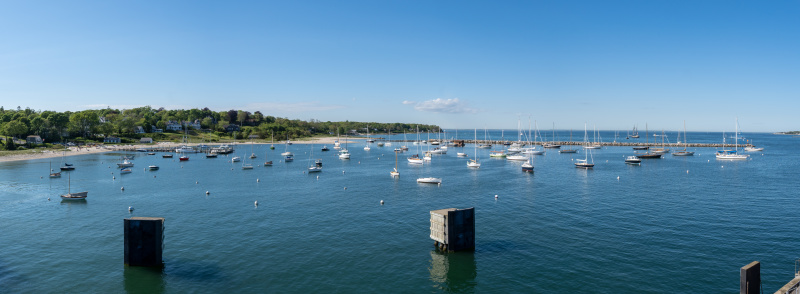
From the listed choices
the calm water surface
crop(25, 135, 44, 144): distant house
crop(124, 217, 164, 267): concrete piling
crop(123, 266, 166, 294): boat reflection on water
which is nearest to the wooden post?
the calm water surface

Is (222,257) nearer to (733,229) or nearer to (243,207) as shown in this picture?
(243,207)

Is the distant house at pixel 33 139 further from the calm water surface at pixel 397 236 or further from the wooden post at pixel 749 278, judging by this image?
the wooden post at pixel 749 278

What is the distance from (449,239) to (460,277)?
4469mm

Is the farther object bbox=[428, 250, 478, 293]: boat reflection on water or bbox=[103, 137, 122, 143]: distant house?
bbox=[103, 137, 122, 143]: distant house

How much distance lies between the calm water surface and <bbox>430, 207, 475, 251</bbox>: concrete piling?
1.12 metres

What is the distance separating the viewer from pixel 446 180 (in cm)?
8619

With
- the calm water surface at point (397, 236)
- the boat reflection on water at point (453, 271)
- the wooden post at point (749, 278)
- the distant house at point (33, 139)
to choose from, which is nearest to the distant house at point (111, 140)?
the distant house at point (33, 139)

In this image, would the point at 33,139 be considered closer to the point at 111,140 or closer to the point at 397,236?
the point at 111,140

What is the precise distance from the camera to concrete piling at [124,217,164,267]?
101 feet

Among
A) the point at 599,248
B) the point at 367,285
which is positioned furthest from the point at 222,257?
the point at 599,248

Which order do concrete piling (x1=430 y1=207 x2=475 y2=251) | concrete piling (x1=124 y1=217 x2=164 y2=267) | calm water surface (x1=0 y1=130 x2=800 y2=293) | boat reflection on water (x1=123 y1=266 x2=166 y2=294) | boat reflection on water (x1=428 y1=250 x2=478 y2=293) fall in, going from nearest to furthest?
boat reflection on water (x1=123 y1=266 x2=166 y2=294), boat reflection on water (x1=428 y1=250 x2=478 y2=293), calm water surface (x1=0 y1=130 x2=800 y2=293), concrete piling (x1=124 y1=217 x2=164 y2=267), concrete piling (x1=430 y1=207 x2=475 y2=251)

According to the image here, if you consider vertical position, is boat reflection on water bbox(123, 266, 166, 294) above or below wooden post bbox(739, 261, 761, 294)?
below

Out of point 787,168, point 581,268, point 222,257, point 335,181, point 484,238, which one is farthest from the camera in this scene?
point 787,168

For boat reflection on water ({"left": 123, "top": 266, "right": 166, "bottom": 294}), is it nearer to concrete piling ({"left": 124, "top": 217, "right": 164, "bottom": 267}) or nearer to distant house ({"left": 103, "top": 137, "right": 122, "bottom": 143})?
concrete piling ({"left": 124, "top": 217, "right": 164, "bottom": 267})
